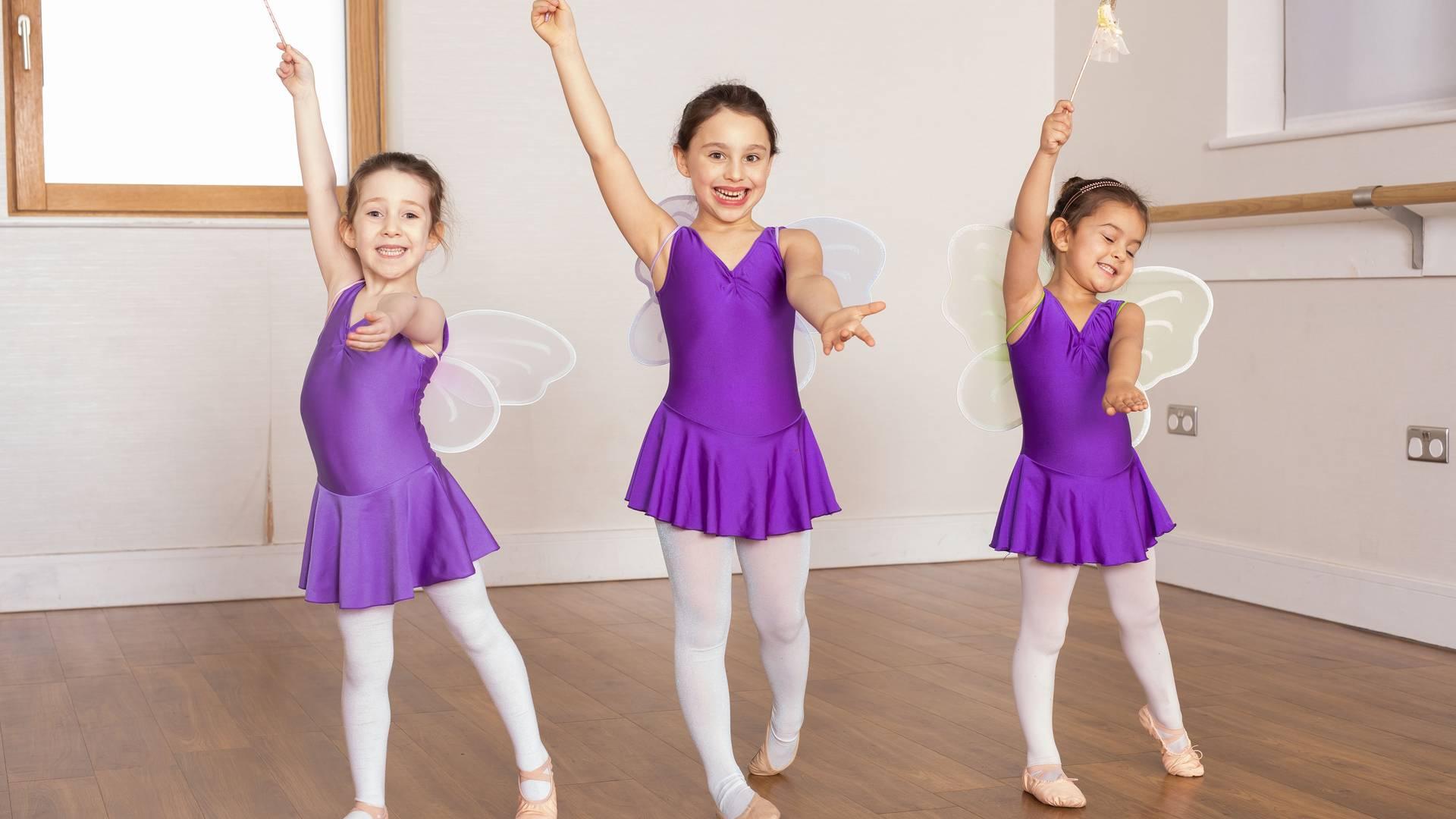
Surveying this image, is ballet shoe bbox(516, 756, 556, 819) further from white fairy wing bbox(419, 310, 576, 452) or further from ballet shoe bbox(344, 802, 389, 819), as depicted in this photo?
white fairy wing bbox(419, 310, 576, 452)

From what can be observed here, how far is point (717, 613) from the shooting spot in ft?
6.30

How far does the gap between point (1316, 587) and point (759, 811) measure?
1989mm

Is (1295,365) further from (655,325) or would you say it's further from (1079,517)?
(655,325)

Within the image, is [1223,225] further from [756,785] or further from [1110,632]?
[756,785]

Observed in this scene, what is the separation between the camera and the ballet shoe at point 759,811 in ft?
6.04

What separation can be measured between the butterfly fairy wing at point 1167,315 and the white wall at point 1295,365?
106cm

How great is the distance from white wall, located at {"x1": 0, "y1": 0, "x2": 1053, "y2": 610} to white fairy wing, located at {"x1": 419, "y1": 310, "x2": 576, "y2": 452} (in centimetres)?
167

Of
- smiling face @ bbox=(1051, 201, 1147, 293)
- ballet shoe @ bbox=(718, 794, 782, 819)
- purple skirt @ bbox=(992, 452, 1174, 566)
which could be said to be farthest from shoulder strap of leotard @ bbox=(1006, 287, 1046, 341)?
ballet shoe @ bbox=(718, 794, 782, 819)

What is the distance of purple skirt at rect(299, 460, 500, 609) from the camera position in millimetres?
1814

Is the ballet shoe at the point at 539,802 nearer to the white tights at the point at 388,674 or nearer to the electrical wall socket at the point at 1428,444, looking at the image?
the white tights at the point at 388,674

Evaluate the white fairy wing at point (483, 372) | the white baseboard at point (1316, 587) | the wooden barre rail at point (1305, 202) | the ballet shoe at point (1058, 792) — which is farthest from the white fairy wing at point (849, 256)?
the white baseboard at point (1316, 587)

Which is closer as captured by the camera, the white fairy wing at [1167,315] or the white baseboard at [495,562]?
the white fairy wing at [1167,315]

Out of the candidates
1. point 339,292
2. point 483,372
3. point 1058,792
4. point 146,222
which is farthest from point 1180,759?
point 146,222

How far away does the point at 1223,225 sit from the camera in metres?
3.55
